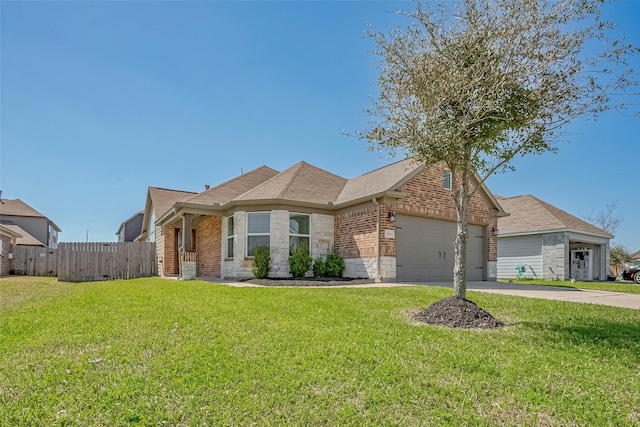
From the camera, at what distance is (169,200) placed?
22234 millimetres

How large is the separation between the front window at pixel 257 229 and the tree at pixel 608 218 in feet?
120

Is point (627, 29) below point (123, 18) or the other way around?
below

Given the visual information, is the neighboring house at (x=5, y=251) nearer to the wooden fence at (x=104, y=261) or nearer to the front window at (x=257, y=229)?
the wooden fence at (x=104, y=261)

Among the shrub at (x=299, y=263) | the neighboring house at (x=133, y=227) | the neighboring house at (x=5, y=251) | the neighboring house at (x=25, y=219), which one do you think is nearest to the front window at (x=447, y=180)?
the shrub at (x=299, y=263)

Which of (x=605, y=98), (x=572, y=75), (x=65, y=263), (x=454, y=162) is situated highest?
(x=572, y=75)

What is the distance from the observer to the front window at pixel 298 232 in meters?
14.0

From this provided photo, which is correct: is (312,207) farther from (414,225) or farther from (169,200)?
(169,200)

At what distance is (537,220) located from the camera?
20.5 m

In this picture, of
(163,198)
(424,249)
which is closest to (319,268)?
(424,249)

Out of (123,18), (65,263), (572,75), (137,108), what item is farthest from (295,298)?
(65,263)

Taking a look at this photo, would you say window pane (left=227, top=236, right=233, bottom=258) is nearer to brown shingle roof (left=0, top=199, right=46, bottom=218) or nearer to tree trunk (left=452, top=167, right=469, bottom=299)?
tree trunk (left=452, top=167, right=469, bottom=299)

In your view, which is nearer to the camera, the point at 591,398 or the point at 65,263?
the point at 591,398

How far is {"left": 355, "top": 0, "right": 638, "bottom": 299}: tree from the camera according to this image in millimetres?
5629

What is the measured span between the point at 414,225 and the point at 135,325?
10.3 meters
